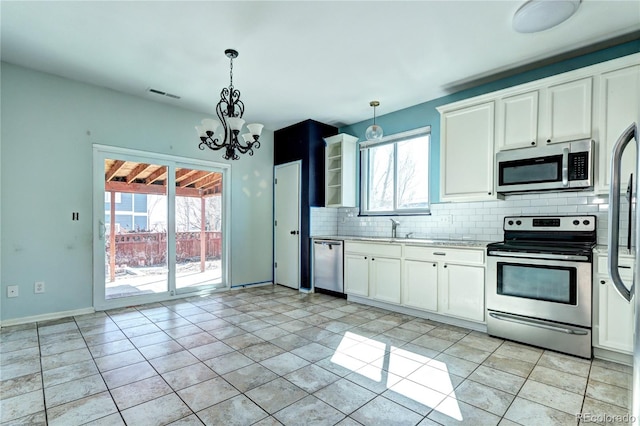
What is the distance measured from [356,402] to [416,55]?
308 cm

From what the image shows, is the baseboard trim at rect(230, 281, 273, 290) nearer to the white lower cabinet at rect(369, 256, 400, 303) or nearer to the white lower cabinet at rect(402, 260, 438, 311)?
the white lower cabinet at rect(369, 256, 400, 303)

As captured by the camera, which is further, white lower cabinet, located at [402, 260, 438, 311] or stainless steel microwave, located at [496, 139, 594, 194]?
white lower cabinet, located at [402, 260, 438, 311]

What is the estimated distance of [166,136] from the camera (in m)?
4.52

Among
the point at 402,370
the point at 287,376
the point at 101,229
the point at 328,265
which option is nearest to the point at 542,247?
the point at 402,370

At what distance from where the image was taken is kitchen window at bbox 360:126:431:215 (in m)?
4.50

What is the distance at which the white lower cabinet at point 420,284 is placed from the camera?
360 centimetres

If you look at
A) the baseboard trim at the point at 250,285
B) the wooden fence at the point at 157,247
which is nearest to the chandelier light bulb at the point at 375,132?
the wooden fence at the point at 157,247

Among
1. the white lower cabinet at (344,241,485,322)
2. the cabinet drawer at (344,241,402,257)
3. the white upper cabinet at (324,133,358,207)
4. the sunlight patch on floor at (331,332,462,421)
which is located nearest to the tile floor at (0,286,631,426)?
the sunlight patch on floor at (331,332,462,421)

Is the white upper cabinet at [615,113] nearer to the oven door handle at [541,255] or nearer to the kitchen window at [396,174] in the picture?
Result: the oven door handle at [541,255]

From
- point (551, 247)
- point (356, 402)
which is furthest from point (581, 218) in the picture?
point (356, 402)

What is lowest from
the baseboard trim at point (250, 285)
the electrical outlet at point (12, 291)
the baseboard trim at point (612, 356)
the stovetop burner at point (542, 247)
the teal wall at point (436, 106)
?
the baseboard trim at point (250, 285)

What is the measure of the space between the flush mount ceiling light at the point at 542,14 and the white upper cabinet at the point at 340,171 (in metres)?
2.75

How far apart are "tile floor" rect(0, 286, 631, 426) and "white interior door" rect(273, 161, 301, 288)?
6.04 feet

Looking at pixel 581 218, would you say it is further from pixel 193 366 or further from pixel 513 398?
pixel 193 366
